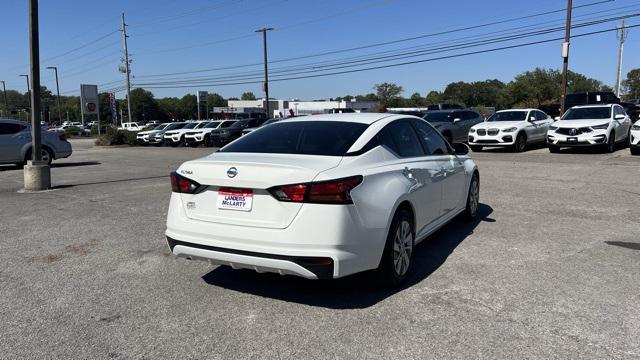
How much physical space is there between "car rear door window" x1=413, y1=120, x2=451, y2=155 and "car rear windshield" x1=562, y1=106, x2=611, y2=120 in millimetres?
13738

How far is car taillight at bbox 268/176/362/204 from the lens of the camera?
3729mm

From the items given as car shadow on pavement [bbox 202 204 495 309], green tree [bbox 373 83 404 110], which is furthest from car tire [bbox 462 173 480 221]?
green tree [bbox 373 83 404 110]

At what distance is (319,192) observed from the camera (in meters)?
3.73

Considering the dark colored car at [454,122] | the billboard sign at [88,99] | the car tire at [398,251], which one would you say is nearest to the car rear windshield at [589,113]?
the dark colored car at [454,122]

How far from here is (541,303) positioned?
13.3 feet

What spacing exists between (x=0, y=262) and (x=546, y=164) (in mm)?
13318

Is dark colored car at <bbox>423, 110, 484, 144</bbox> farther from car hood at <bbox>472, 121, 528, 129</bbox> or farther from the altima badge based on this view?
the altima badge

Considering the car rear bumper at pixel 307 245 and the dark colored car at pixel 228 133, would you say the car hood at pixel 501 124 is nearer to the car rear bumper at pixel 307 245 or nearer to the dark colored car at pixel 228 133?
the dark colored car at pixel 228 133

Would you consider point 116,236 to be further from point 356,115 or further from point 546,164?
point 546,164

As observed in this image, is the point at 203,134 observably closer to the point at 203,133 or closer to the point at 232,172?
the point at 203,133

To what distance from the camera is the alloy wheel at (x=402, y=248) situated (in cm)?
437

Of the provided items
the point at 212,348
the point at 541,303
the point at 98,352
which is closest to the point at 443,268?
the point at 541,303

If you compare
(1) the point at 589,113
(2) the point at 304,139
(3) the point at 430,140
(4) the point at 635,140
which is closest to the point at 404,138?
(3) the point at 430,140

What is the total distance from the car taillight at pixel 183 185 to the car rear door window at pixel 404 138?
1.92m
